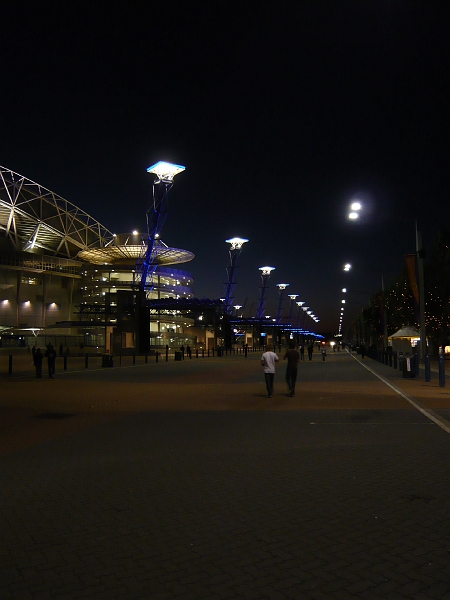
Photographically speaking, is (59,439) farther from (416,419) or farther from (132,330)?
(132,330)

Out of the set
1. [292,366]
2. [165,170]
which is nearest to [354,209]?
[292,366]

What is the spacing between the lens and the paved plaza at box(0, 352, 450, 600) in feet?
13.8

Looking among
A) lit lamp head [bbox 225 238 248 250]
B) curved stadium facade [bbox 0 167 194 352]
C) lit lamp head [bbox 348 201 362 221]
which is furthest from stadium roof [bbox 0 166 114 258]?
lit lamp head [bbox 348 201 362 221]

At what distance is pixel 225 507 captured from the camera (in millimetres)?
6031

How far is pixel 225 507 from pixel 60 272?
108m

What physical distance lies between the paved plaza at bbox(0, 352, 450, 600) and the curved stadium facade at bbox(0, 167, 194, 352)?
8047 cm

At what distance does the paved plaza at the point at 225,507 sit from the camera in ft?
13.8

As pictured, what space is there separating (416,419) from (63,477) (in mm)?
8162

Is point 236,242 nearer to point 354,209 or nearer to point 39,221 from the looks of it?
point 39,221

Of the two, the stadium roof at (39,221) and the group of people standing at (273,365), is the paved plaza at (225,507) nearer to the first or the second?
the group of people standing at (273,365)

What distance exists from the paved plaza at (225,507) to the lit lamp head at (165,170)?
59044 millimetres

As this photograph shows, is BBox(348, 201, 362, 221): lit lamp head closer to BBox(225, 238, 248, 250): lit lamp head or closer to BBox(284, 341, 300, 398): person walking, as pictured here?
BBox(284, 341, 300, 398): person walking

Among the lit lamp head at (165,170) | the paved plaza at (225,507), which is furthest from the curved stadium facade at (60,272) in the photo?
the paved plaza at (225,507)

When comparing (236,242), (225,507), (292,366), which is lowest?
(225,507)
